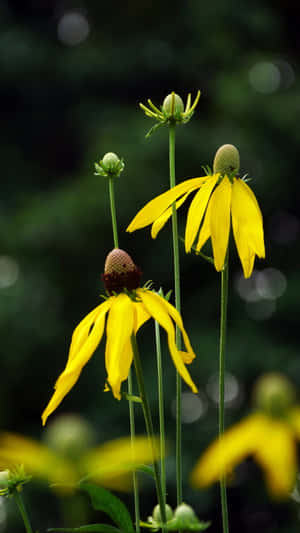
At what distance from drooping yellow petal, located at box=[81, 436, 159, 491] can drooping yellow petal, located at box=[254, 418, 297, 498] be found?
42mm

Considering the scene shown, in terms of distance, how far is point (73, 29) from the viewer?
4.40m

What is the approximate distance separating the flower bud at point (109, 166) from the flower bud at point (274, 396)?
0.74ft

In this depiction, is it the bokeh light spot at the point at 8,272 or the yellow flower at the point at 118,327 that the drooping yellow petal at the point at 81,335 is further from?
the bokeh light spot at the point at 8,272

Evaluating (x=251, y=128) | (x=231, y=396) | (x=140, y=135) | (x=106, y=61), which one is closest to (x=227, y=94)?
(x=251, y=128)

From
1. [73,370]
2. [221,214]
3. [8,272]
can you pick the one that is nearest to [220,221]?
[221,214]

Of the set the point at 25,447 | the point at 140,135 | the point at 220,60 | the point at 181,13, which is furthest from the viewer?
the point at 181,13

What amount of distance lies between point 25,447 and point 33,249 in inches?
119

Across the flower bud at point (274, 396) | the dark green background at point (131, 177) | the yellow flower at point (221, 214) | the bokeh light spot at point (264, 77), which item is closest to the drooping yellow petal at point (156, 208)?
the yellow flower at point (221, 214)

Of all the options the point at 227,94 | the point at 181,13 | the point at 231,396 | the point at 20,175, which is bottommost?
the point at 231,396

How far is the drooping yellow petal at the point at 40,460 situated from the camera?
23 cm

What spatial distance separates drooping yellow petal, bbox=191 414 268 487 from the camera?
0.22 metres

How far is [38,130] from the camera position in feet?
14.2

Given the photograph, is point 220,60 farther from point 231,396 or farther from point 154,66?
point 231,396

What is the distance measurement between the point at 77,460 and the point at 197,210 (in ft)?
0.60
